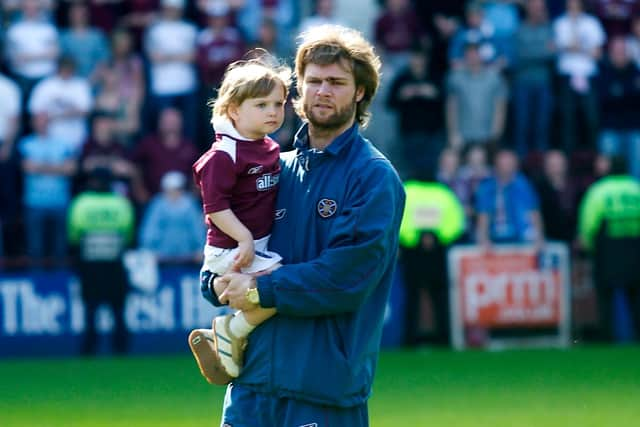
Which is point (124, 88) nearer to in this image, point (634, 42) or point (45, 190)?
point (45, 190)

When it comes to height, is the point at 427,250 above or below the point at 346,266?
below

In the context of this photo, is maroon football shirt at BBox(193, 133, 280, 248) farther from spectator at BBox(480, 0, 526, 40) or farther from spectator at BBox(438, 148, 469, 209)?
spectator at BBox(480, 0, 526, 40)

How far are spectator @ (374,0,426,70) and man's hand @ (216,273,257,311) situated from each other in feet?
43.6

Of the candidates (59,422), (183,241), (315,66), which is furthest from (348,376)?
(183,241)

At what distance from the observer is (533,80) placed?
719 inches

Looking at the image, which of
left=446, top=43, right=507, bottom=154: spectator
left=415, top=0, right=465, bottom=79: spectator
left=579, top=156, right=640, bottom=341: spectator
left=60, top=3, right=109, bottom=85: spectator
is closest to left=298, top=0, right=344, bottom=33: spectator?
left=415, top=0, right=465, bottom=79: spectator

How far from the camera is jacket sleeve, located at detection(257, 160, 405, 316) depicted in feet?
16.9

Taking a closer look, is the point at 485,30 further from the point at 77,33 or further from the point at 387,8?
the point at 77,33

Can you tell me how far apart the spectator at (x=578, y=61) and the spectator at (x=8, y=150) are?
7408mm

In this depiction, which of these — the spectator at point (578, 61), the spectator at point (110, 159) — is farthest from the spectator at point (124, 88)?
the spectator at point (578, 61)

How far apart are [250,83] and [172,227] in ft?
36.0

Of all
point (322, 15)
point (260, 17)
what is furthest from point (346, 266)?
point (260, 17)

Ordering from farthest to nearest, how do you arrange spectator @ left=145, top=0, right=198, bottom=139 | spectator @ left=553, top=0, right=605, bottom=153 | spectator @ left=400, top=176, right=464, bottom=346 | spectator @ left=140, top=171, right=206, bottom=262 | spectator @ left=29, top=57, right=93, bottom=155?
spectator @ left=553, top=0, right=605, bottom=153, spectator @ left=145, top=0, right=198, bottom=139, spectator @ left=29, top=57, right=93, bottom=155, spectator @ left=140, top=171, right=206, bottom=262, spectator @ left=400, top=176, right=464, bottom=346

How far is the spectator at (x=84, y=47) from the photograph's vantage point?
1772cm
